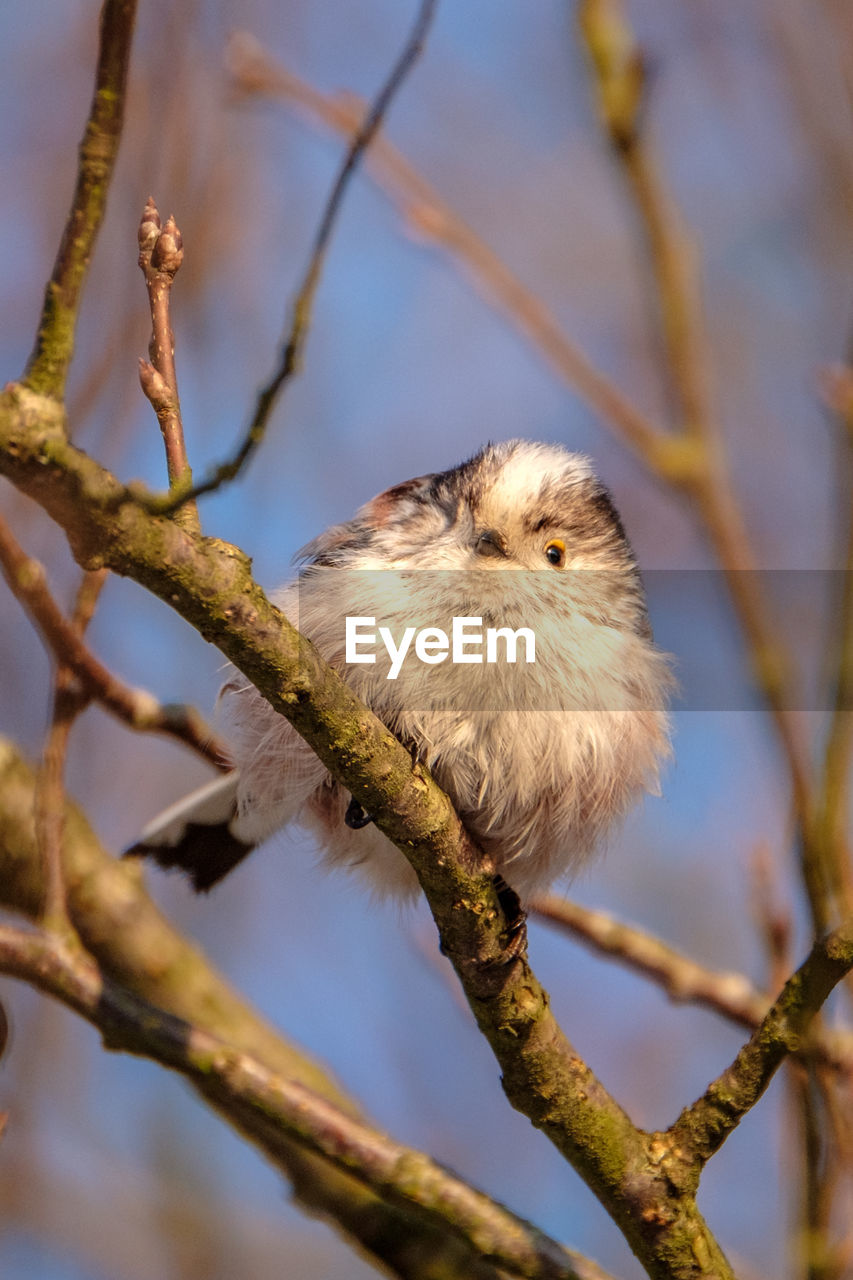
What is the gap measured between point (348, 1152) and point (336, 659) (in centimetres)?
101

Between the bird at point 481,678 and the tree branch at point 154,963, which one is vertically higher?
the bird at point 481,678

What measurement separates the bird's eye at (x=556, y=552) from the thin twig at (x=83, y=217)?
1715 millimetres

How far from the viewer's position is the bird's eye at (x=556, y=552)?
9.98 feet

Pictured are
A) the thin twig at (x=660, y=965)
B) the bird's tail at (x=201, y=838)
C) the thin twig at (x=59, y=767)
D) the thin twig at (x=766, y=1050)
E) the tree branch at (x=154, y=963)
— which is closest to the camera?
the thin twig at (x=766, y=1050)

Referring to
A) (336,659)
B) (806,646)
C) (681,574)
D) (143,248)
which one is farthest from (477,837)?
(806,646)

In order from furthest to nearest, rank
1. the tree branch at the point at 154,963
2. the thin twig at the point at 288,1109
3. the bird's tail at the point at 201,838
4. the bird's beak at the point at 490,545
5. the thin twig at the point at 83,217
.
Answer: the bird's tail at the point at 201,838 → the tree branch at the point at 154,963 → the bird's beak at the point at 490,545 → the thin twig at the point at 288,1109 → the thin twig at the point at 83,217

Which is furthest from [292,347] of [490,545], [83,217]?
[490,545]

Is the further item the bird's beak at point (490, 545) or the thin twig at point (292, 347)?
the bird's beak at point (490, 545)

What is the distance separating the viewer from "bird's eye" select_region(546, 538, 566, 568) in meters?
3.04

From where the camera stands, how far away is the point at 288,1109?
2482mm

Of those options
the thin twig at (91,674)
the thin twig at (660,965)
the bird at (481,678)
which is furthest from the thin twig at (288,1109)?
the thin twig at (660,965)
